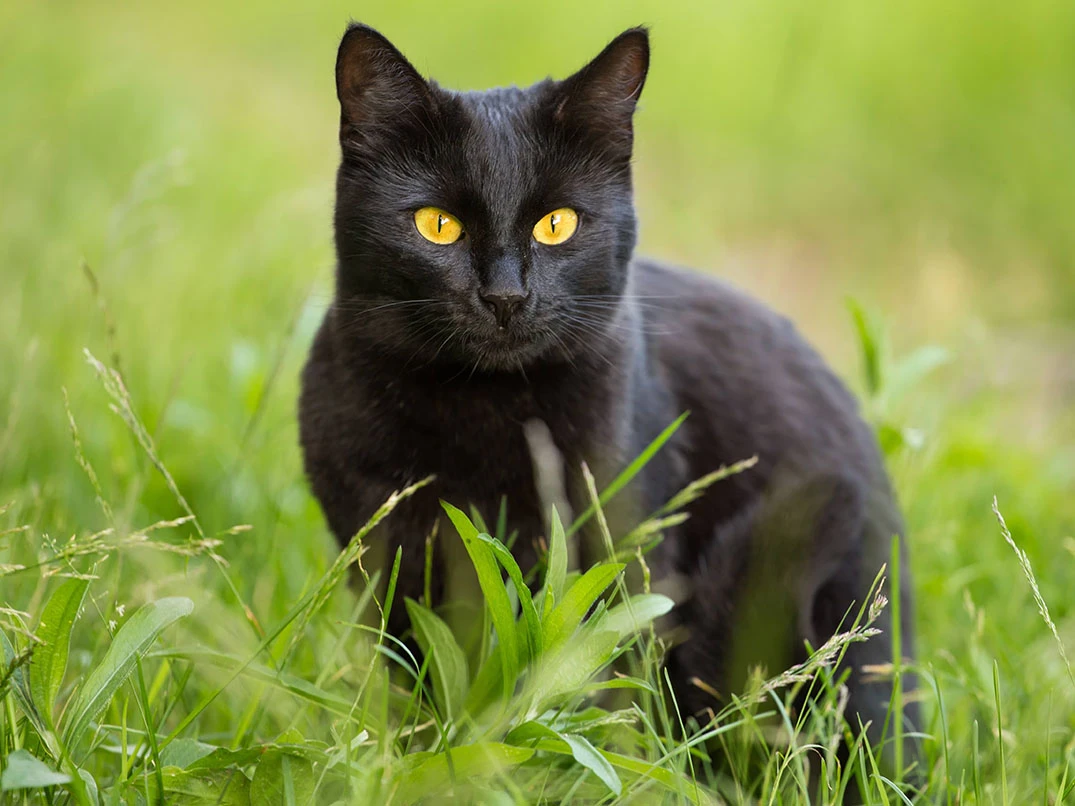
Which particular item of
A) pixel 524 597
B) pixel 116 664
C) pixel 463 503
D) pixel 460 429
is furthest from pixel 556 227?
pixel 116 664

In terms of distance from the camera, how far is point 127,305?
10.7ft

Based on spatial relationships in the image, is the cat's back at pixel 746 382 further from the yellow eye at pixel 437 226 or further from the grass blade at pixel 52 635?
the grass blade at pixel 52 635

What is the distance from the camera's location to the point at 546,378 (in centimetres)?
184

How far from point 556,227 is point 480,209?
0.15 m

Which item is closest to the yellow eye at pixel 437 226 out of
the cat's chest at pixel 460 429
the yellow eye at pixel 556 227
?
the yellow eye at pixel 556 227

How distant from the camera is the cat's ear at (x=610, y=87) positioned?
1.74 m

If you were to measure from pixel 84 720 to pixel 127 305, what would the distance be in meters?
2.27

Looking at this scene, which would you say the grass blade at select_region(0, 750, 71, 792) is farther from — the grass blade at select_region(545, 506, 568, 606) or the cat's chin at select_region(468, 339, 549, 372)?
the cat's chin at select_region(468, 339, 549, 372)

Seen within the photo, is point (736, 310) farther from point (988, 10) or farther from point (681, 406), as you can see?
point (988, 10)

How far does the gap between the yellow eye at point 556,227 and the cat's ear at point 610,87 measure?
0.17 metres

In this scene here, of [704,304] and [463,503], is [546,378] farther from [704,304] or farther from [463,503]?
[704,304]

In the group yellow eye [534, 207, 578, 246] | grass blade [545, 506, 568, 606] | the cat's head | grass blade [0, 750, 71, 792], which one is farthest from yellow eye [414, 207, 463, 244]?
grass blade [0, 750, 71, 792]

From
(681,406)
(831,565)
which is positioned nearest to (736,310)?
(681,406)

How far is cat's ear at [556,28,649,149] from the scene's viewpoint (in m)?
1.74
